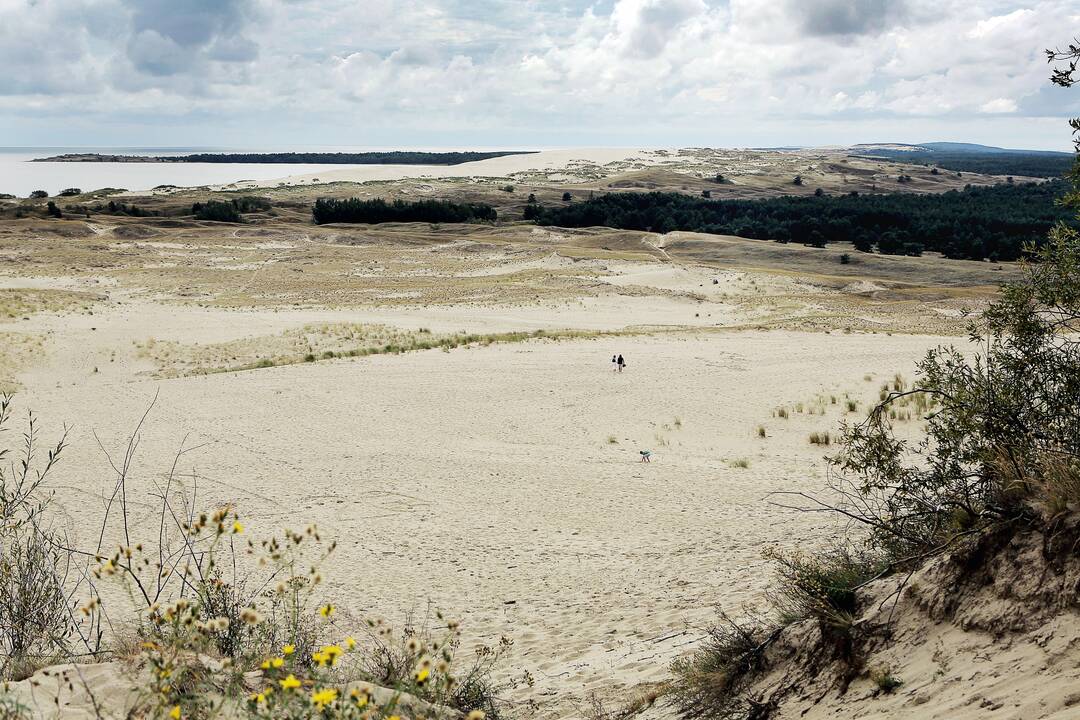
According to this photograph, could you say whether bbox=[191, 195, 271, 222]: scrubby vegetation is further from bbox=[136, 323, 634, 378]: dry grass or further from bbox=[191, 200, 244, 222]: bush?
bbox=[136, 323, 634, 378]: dry grass

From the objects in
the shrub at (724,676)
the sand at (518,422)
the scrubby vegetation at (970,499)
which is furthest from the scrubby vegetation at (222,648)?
the scrubby vegetation at (970,499)

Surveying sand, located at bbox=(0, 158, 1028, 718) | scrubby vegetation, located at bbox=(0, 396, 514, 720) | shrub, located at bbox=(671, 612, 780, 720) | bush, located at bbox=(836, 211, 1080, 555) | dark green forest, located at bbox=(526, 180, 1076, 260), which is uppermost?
dark green forest, located at bbox=(526, 180, 1076, 260)

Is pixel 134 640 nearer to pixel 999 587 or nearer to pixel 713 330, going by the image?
pixel 999 587

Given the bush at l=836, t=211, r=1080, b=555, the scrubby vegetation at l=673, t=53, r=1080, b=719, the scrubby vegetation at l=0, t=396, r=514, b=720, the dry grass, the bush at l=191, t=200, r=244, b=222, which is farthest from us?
the bush at l=191, t=200, r=244, b=222

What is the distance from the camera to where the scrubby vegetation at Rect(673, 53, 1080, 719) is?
182 inches

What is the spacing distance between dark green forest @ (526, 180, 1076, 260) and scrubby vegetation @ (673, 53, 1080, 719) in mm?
49907

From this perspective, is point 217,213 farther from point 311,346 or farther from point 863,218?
point 863,218

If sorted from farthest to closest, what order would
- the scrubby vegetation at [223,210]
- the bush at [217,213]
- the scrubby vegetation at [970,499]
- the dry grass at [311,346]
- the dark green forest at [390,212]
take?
1. the dark green forest at [390,212]
2. the scrubby vegetation at [223,210]
3. the bush at [217,213]
4. the dry grass at [311,346]
5. the scrubby vegetation at [970,499]

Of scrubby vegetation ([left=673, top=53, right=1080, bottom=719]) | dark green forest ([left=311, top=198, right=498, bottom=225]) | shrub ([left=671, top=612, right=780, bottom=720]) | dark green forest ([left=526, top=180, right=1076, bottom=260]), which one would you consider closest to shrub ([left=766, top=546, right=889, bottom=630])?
scrubby vegetation ([left=673, top=53, right=1080, bottom=719])

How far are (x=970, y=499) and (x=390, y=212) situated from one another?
68.9m

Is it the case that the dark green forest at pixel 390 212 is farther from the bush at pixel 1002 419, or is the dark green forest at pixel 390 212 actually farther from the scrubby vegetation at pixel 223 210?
the bush at pixel 1002 419

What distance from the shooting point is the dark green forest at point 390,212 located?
69.2 metres

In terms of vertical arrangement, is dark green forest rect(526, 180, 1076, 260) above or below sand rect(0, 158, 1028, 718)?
above

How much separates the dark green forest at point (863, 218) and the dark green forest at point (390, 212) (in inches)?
279
